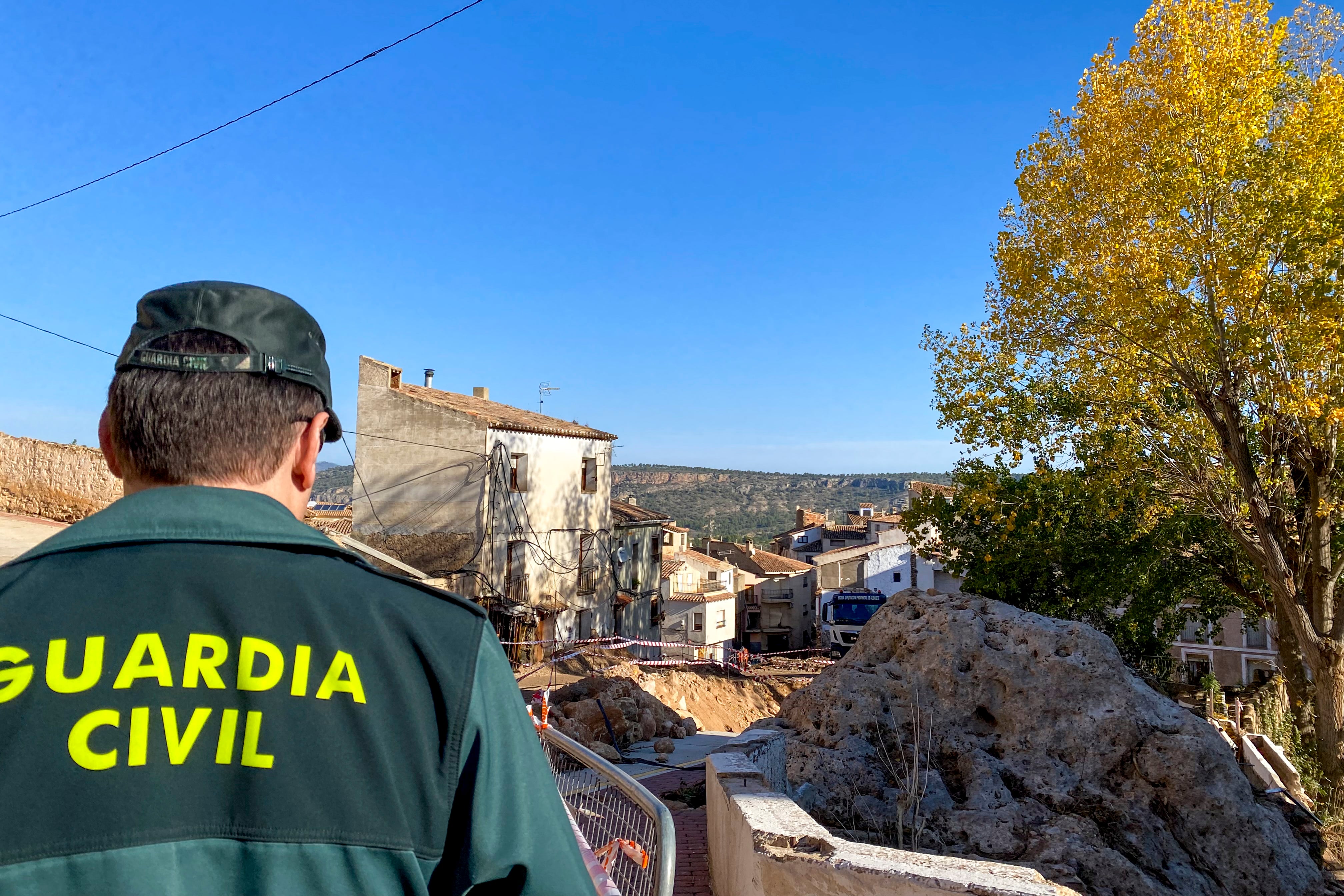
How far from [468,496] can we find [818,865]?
2160 cm

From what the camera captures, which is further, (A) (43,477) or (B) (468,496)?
(B) (468,496)

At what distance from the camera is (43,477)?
14758 millimetres

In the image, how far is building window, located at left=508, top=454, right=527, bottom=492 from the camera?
26.1 metres

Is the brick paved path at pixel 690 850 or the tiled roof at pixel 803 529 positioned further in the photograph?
the tiled roof at pixel 803 529

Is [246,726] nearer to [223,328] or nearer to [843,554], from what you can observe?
[223,328]

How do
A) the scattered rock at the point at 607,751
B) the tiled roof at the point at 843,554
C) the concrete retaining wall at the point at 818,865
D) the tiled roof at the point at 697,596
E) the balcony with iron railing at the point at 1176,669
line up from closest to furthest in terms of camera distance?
the concrete retaining wall at the point at 818,865 → the scattered rock at the point at 607,751 → the balcony with iron railing at the point at 1176,669 → the tiled roof at the point at 697,596 → the tiled roof at the point at 843,554

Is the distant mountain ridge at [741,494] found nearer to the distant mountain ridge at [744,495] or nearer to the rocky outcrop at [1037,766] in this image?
the distant mountain ridge at [744,495]

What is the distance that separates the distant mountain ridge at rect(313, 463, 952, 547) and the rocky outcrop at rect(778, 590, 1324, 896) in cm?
8037

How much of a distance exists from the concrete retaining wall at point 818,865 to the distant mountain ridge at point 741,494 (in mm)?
82772

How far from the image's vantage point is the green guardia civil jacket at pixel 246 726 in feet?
3.34

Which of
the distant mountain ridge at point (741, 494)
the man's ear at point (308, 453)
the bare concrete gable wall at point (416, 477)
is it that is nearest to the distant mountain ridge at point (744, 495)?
the distant mountain ridge at point (741, 494)

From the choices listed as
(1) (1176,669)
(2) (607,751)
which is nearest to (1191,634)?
(1) (1176,669)

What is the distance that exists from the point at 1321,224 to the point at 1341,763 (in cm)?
652

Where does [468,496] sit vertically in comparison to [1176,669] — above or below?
above
